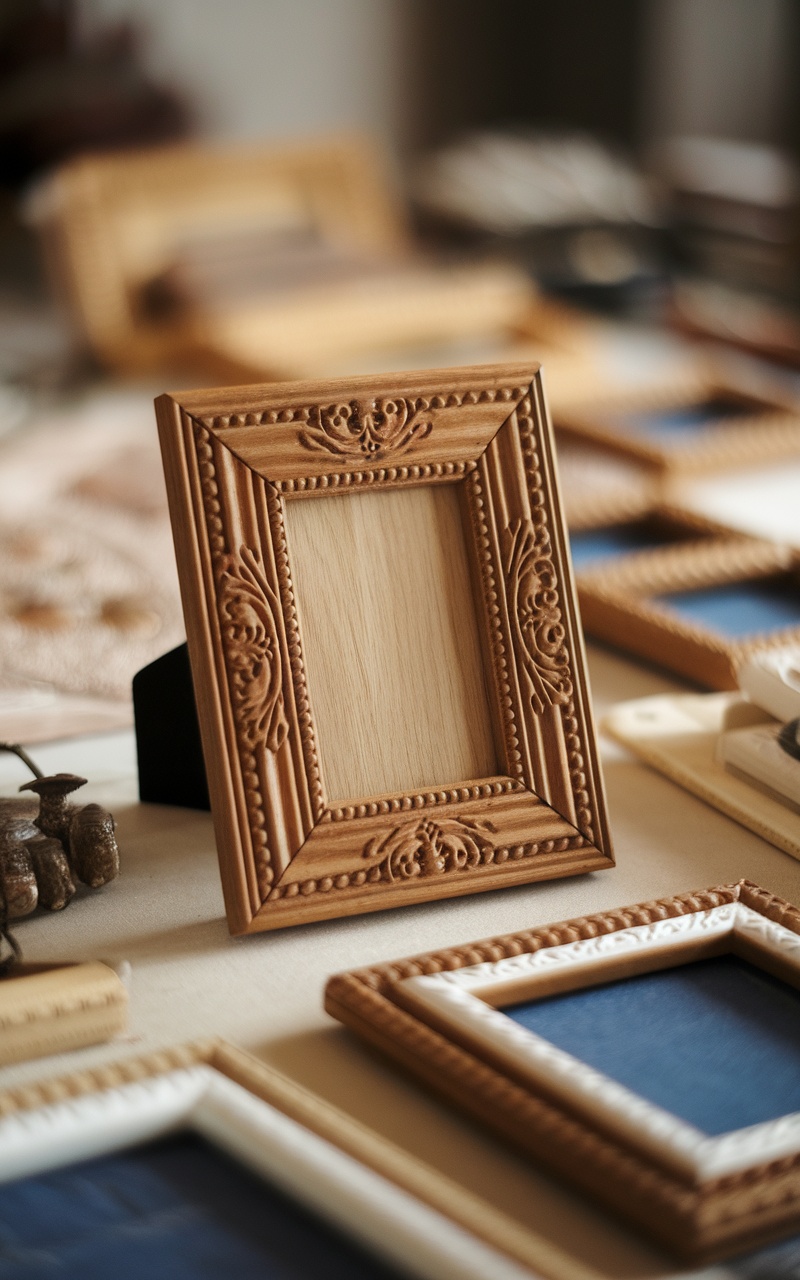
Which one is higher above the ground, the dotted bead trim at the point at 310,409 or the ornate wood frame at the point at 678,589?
the dotted bead trim at the point at 310,409

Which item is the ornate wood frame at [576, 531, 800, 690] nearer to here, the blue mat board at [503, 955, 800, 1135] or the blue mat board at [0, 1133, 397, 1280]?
the blue mat board at [503, 955, 800, 1135]

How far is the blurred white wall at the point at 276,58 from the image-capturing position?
3760 mm

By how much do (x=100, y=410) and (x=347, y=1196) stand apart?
72.7 inches

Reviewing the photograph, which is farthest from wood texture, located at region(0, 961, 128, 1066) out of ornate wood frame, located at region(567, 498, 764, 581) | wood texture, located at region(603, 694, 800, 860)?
ornate wood frame, located at region(567, 498, 764, 581)

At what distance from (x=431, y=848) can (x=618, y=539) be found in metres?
0.80

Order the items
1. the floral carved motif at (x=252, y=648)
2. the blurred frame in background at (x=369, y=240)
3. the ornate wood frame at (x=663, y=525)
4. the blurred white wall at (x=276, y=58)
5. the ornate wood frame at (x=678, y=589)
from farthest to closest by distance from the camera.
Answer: the blurred white wall at (x=276, y=58) → the blurred frame in background at (x=369, y=240) → the ornate wood frame at (x=663, y=525) → the ornate wood frame at (x=678, y=589) → the floral carved motif at (x=252, y=648)

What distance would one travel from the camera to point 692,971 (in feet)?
2.66

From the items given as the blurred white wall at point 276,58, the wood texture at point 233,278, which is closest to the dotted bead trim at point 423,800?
the wood texture at point 233,278

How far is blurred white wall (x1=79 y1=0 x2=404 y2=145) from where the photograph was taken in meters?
3.76

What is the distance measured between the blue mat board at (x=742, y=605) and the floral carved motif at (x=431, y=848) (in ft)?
1.63

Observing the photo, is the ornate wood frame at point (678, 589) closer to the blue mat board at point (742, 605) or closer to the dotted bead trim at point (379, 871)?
the blue mat board at point (742, 605)

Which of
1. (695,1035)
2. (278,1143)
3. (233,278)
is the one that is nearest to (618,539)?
(695,1035)

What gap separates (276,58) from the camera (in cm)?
395

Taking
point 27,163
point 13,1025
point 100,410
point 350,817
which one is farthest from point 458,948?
point 27,163
